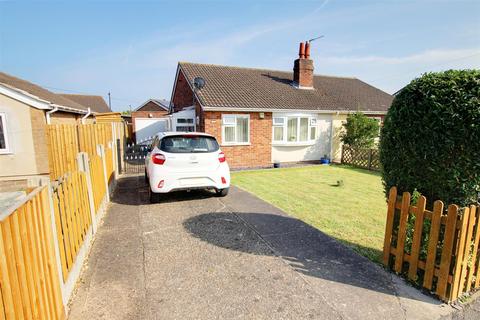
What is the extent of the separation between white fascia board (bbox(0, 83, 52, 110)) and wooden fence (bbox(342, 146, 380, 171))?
14.1 meters

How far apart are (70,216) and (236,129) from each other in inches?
386

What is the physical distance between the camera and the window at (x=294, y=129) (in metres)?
13.5

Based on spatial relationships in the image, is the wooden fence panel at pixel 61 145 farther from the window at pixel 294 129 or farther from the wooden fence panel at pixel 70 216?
the window at pixel 294 129

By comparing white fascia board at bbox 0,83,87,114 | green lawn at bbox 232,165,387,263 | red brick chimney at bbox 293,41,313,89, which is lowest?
green lawn at bbox 232,165,387,263

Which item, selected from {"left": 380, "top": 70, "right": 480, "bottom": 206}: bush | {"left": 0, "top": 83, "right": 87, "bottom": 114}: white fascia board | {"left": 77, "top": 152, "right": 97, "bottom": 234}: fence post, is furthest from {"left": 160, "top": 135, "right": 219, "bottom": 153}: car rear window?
{"left": 0, "top": 83, "right": 87, "bottom": 114}: white fascia board

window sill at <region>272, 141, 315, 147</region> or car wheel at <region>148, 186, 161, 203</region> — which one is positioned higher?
window sill at <region>272, 141, 315, 147</region>

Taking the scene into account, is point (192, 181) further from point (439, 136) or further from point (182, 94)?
point (182, 94)

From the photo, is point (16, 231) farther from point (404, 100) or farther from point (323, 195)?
point (323, 195)

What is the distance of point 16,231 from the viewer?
5.59ft

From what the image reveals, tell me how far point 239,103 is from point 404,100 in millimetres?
9639

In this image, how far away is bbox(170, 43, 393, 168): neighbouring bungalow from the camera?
1240 cm

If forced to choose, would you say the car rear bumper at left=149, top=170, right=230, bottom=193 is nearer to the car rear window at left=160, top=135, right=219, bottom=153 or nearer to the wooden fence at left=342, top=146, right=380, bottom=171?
the car rear window at left=160, top=135, right=219, bottom=153

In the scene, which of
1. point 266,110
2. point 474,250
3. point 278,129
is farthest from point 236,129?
point 474,250

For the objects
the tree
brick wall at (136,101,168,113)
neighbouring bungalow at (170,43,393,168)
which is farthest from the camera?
brick wall at (136,101,168,113)
